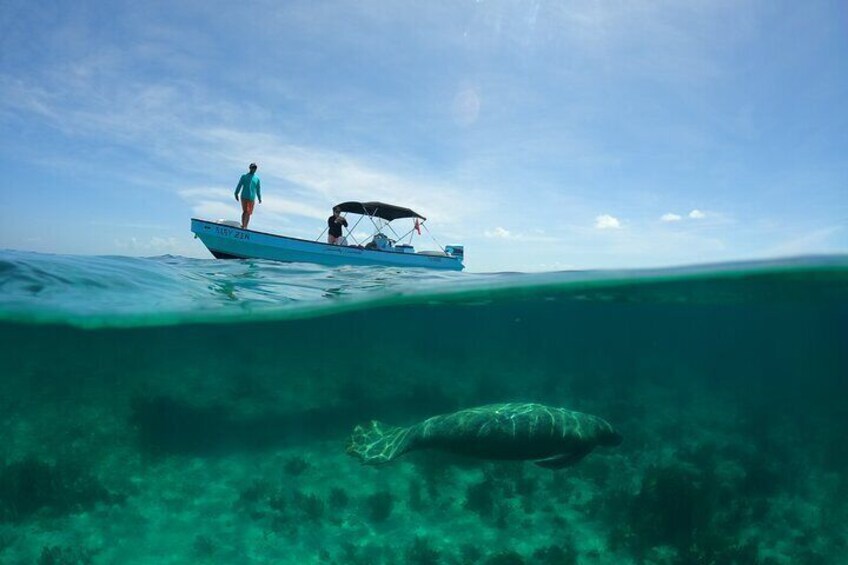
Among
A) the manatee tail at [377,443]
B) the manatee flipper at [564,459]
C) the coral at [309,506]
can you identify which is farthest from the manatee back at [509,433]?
the coral at [309,506]

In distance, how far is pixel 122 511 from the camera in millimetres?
11266

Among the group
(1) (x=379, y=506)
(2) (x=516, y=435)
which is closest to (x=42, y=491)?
(1) (x=379, y=506)

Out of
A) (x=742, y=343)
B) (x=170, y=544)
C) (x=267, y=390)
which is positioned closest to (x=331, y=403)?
(x=267, y=390)

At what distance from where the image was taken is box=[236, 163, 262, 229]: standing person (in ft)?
58.7

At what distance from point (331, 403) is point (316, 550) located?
9.22m

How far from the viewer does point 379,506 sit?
1131cm

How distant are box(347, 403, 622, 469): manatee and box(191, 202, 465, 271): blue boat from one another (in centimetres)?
1098

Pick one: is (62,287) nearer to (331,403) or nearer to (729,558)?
(331,403)

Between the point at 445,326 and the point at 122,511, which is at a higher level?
the point at 445,326

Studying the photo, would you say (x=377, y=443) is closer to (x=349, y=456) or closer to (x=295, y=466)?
(x=349, y=456)

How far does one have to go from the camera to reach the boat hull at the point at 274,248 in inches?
713

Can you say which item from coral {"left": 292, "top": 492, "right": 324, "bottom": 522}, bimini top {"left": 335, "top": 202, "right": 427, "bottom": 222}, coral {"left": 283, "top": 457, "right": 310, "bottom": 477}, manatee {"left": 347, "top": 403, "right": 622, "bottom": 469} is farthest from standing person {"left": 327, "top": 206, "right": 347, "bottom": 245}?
manatee {"left": 347, "top": 403, "right": 622, "bottom": 469}

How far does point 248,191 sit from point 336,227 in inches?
158

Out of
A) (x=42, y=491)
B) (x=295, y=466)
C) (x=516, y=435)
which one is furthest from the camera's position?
(x=295, y=466)
